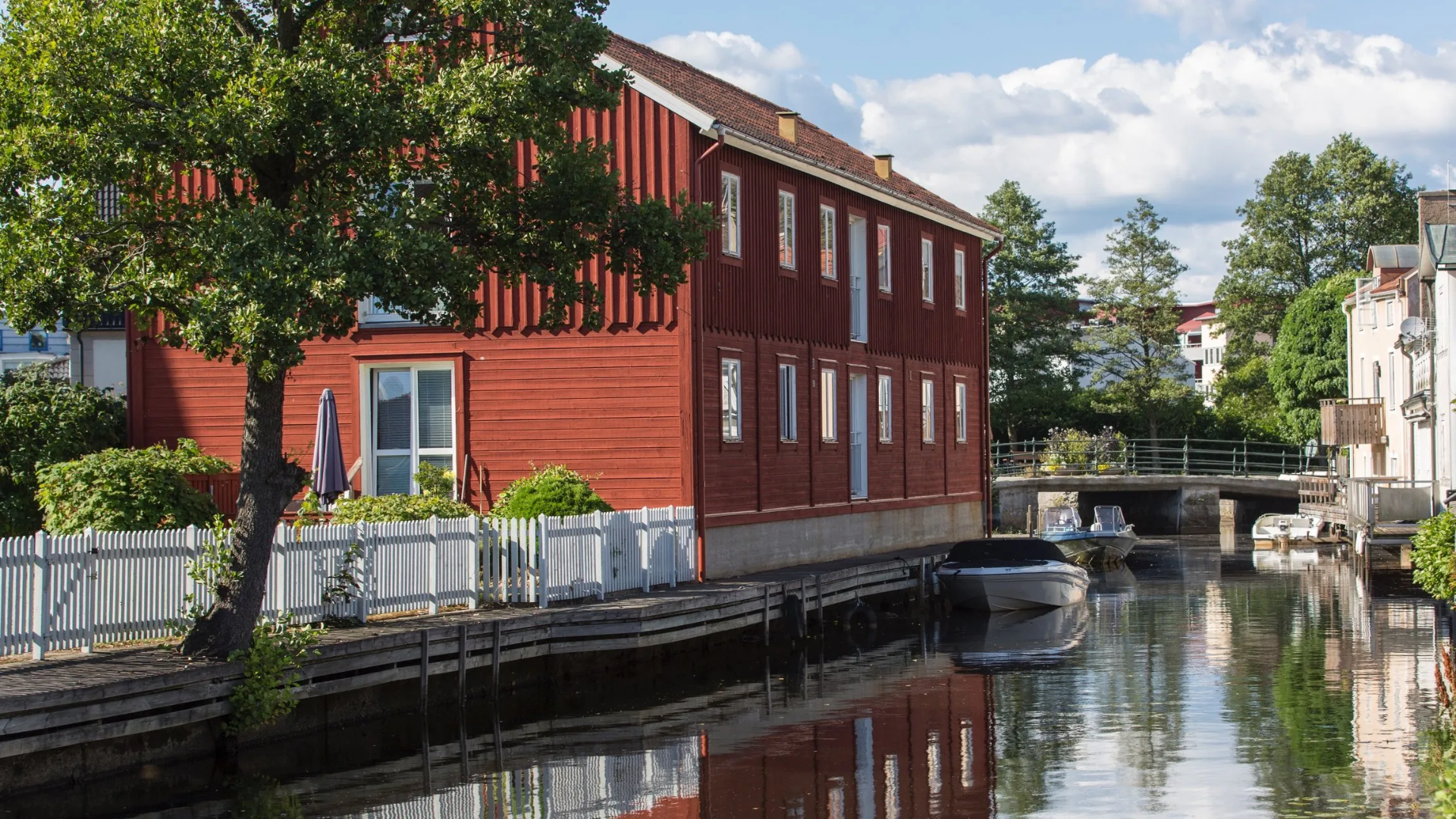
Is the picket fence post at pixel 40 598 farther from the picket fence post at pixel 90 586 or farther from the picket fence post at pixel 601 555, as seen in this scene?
the picket fence post at pixel 601 555

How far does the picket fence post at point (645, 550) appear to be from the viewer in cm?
2356

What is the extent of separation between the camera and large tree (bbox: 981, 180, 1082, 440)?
2726 inches

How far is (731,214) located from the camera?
27.4m

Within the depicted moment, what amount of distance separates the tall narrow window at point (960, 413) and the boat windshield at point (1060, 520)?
18.4ft

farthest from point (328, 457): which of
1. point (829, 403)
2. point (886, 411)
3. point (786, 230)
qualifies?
point (886, 411)

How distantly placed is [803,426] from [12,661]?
1640 centimetres

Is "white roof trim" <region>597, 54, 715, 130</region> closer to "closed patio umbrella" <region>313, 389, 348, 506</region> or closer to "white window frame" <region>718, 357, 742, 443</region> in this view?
"white window frame" <region>718, 357, 742, 443</region>

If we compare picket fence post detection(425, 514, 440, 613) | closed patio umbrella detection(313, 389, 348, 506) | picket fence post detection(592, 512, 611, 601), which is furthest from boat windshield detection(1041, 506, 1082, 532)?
picket fence post detection(425, 514, 440, 613)

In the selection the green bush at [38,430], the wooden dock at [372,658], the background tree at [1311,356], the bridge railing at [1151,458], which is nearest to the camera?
the wooden dock at [372,658]

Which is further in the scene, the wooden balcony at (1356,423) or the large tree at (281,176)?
the wooden balcony at (1356,423)

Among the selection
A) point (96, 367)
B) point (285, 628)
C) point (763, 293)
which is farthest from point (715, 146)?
point (96, 367)

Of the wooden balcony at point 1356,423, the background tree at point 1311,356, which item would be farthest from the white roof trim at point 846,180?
the background tree at point 1311,356

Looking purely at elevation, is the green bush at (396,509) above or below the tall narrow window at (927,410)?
below

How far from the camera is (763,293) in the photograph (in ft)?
93.4
